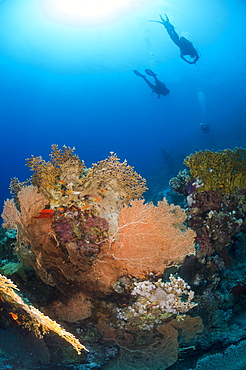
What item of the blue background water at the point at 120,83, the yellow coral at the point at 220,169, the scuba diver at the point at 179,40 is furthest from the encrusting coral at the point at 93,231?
the blue background water at the point at 120,83

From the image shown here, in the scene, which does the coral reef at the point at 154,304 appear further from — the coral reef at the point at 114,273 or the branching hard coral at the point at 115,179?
the branching hard coral at the point at 115,179

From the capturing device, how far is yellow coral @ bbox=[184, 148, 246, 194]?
5941 mm

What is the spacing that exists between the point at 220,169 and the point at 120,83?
92235 millimetres

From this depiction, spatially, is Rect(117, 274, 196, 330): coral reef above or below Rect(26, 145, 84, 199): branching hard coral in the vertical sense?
below

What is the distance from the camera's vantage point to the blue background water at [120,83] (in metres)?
54.5

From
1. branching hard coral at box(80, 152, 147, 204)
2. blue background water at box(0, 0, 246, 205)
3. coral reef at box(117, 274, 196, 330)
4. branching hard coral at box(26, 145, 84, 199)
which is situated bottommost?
coral reef at box(117, 274, 196, 330)

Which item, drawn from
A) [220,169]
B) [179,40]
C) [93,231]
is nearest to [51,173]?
[93,231]

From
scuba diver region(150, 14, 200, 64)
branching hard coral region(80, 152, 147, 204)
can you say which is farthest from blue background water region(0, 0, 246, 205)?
branching hard coral region(80, 152, 147, 204)

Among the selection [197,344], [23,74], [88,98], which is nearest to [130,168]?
[197,344]

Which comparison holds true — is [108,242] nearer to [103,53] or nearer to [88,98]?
[103,53]

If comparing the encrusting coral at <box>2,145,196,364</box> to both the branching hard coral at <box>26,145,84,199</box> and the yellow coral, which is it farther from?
Answer: the yellow coral

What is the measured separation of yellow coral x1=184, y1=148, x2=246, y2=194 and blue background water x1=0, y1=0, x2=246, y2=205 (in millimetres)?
37912

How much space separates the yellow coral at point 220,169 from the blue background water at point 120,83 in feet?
124

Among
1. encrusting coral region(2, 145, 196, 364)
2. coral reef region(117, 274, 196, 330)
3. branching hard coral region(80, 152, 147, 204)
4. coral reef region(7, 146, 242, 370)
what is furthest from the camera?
branching hard coral region(80, 152, 147, 204)
